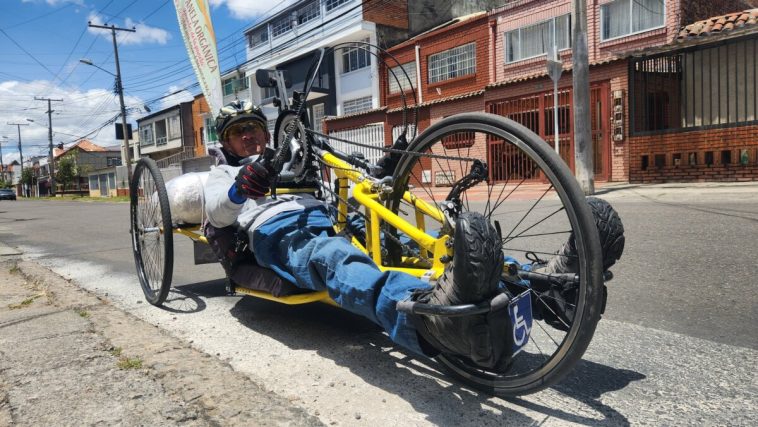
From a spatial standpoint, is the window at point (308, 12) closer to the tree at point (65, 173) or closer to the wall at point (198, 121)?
the wall at point (198, 121)

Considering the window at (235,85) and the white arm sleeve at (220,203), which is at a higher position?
the window at (235,85)

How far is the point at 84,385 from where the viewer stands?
2467 millimetres

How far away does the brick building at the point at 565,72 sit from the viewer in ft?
44.8

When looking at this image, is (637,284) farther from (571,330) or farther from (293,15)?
(293,15)

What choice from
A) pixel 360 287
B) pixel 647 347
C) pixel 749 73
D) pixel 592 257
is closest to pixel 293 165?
pixel 360 287

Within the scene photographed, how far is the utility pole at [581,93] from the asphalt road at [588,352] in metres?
6.67

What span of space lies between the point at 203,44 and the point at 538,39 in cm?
1201

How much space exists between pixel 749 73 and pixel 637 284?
1152 cm

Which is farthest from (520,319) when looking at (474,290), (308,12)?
(308,12)

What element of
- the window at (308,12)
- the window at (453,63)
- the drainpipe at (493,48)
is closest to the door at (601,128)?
the drainpipe at (493,48)

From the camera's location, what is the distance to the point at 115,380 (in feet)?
8.20

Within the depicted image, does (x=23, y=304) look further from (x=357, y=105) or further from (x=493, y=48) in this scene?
(x=357, y=105)

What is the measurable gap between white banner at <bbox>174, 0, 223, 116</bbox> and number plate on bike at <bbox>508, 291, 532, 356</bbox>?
12450mm

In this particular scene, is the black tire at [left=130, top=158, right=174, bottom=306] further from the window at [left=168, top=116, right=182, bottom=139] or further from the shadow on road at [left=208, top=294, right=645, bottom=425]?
the window at [left=168, top=116, right=182, bottom=139]
